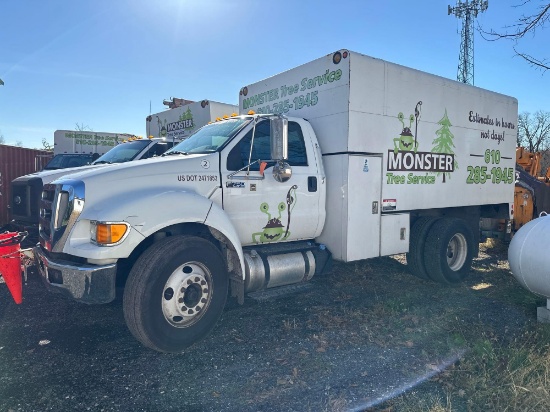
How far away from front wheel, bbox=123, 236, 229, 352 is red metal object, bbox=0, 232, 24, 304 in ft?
4.70

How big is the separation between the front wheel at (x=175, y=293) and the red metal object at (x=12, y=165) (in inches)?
407

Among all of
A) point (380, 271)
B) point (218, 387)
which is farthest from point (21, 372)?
point (380, 271)

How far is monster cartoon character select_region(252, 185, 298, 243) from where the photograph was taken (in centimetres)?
490

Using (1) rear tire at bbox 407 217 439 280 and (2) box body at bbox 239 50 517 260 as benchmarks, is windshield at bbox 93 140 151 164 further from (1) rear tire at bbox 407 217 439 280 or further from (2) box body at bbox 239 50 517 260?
(1) rear tire at bbox 407 217 439 280

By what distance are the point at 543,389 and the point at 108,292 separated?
3.62 metres

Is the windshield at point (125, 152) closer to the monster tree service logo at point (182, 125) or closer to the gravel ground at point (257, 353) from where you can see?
the monster tree service logo at point (182, 125)

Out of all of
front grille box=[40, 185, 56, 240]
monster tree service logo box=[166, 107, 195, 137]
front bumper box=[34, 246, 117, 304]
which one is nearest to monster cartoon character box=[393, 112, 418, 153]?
front bumper box=[34, 246, 117, 304]

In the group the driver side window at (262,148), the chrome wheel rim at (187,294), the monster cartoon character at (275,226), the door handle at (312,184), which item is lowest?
the chrome wheel rim at (187,294)

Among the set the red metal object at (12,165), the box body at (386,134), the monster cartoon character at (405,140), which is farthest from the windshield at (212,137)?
the red metal object at (12,165)

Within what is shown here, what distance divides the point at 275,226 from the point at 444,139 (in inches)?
135

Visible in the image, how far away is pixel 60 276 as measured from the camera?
3.73 meters

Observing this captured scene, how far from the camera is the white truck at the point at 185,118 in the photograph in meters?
9.71

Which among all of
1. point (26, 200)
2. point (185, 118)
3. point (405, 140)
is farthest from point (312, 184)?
point (185, 118)

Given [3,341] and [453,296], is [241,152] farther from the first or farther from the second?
[453,296]
